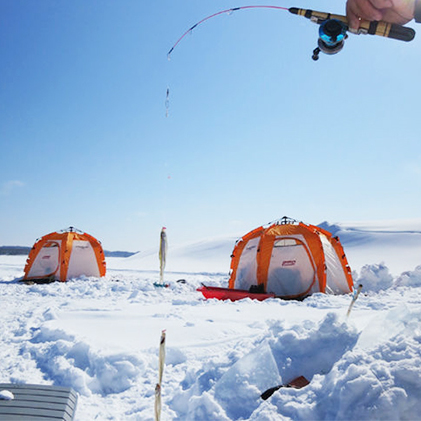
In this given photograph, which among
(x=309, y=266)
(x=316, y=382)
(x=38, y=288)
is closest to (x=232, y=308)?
(x=309, y=266)

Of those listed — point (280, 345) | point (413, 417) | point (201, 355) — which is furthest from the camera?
point (201, 355)

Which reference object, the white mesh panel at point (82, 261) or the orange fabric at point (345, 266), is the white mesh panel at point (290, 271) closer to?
the orange fabric at point (345, 266)

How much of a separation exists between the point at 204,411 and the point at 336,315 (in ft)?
4.65

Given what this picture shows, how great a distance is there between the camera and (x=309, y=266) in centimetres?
921

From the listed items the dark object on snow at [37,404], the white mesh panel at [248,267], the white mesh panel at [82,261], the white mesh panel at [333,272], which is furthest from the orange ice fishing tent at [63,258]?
the dark object on snow at [37,404]

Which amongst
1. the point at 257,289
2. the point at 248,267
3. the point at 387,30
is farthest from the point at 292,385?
the point at 248,267

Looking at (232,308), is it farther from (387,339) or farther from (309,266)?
(387,339)

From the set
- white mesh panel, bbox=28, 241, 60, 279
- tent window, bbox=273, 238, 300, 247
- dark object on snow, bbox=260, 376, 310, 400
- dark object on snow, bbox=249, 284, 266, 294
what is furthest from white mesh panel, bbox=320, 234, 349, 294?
white mesh panel, bbox=28, 241, 60, 279

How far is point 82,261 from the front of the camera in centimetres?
1329

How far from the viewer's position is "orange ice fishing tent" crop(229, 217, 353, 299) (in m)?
9.12

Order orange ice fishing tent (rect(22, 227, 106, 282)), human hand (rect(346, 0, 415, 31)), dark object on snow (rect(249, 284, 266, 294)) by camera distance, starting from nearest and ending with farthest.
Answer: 1. human hand (rect(346, 0, 415, 31))
2. dark object on snow (rect(249, 284, 266, 294))
3. orange ice fishing tent (rect(22, 227, 106, 282))

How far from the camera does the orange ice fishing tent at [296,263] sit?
9.12 metres

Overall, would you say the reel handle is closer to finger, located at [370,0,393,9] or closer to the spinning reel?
the spinning reel

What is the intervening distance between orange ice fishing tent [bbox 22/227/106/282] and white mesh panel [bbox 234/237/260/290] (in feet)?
21.1
